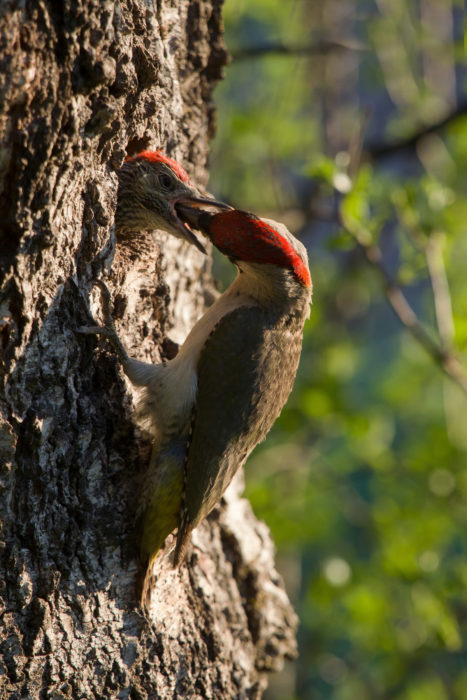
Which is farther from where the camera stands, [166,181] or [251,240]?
[166,181]

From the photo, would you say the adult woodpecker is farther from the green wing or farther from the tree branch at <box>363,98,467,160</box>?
the tree branch at <box>363,98,467,160</box>

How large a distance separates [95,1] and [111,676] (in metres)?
2.09

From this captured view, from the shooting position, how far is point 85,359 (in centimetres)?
235

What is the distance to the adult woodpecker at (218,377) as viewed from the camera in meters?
2.57

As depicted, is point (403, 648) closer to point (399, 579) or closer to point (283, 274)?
Result: point (399, 579)

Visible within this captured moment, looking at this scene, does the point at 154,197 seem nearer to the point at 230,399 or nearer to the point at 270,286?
the point at 270,286

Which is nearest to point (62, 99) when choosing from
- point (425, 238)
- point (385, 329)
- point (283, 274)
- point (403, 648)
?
point (283, 274)

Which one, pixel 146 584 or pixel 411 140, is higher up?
pixel 411 140

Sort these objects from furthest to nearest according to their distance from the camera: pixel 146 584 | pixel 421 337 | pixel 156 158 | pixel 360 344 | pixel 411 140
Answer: pixel 360 344 < pixel 411 140 < pixel 421 337 < pixel 156 158 < pixel 146 584

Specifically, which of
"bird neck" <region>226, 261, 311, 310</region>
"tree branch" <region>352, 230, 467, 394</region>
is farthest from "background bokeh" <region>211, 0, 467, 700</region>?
"bird neck" <region>226, 261, 311, 310</region>

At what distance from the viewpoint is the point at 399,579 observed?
20.8 feet

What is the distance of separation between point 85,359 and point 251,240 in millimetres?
Answer: 761

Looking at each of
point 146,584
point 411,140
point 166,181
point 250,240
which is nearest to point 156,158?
point 166,181

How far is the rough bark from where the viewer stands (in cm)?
190
